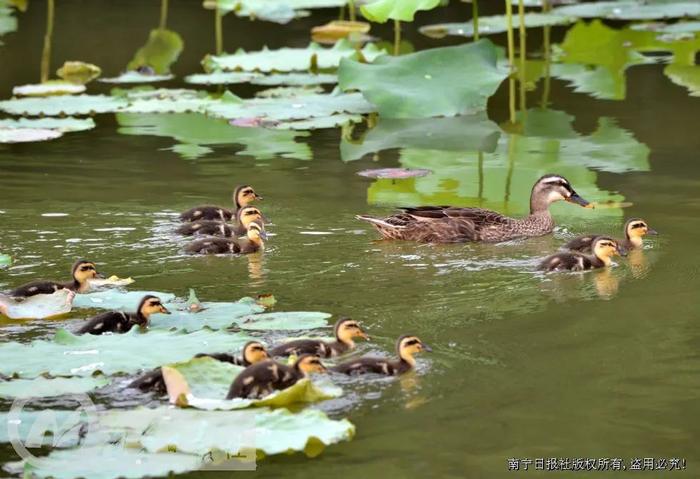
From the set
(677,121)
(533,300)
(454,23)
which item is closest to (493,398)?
(533,300)

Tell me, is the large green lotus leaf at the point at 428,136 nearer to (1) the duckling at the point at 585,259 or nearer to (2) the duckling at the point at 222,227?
(2) the duckling at the point at 222,227

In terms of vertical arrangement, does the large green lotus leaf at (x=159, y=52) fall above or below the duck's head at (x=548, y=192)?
above

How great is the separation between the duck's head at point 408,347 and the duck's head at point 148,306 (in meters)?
1.18

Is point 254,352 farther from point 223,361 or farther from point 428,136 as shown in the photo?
point 428,136

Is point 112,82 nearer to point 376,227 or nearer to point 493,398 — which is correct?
point 376,227

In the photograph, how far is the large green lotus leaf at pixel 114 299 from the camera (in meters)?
6.87

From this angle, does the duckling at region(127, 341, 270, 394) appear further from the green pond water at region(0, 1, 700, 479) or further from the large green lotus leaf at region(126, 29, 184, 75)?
the large green lotus leaf at region(126, 29, 184, 75)

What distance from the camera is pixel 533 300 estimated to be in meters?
7.15

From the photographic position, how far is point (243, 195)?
357 inches

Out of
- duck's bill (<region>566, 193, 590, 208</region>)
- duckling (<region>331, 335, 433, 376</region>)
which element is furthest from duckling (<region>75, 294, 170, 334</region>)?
duck's bill (<region>566, 193, 590, 208</region>)

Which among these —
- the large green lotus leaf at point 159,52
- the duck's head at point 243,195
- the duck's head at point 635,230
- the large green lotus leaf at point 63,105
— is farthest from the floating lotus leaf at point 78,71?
the duck's head at point 635,230

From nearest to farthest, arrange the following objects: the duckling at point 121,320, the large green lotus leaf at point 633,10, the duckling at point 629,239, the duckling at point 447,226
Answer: the duckling at point 121,320
the duckling at point 629,239
the duckling at point 447,226
the large green lotus leaf at point 633,10

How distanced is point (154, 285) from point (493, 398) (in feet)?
8.08

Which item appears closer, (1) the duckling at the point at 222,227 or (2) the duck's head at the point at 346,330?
(2) the duck's head at the point at 346,330
